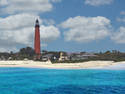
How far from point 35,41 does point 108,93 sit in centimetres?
7332

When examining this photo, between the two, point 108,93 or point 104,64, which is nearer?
point 108,93

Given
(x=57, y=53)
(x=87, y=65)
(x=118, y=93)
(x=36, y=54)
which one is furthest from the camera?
(x=57, y=53)

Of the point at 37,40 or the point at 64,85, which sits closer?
the point at 64,85

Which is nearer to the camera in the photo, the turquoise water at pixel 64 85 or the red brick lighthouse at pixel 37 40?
the turquoise water at pixel 64 85

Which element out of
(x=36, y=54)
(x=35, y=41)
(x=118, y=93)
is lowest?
(x=118, y=93)

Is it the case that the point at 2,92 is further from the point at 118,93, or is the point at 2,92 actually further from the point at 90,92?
the point at 118,93

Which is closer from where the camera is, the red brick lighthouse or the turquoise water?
the turquoise water

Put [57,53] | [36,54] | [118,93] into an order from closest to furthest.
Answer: [118,93], [36,54], [57,53]

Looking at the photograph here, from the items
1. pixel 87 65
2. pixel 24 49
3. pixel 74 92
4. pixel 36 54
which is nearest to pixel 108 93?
pixel 74 92

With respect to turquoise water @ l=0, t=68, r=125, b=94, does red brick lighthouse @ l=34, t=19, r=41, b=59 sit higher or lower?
higher

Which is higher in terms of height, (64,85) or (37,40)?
(37,40)

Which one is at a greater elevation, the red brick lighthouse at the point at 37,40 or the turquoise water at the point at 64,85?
the red brick lighthouse at the point at 37,40

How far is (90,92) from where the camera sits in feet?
51.7

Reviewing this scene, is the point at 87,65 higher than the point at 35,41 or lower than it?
lower
